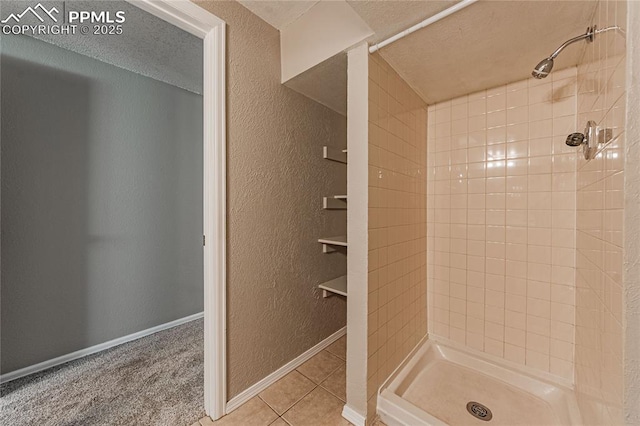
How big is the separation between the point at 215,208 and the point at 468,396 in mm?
1825

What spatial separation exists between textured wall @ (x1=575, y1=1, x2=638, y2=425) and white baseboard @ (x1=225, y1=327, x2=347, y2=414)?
57.7 inches

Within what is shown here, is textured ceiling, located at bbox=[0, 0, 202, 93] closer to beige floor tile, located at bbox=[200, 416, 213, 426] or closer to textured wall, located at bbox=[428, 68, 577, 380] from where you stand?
textured wall, located at bbox=[428, 68, 577, 380]

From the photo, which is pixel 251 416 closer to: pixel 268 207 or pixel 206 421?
pixel 206 421

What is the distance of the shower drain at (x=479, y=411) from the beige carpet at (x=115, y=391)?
4.91ft

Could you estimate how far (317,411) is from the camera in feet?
4.57

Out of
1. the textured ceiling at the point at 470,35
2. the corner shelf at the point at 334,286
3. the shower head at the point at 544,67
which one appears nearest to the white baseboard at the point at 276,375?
the corner shelf at the point at 334,286

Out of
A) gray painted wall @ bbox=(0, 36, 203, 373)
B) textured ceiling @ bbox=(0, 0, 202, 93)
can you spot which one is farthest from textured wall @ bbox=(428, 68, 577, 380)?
gray painted wall @ bbox=(0, 36, 203, 373)

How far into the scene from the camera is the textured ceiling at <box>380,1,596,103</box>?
1026mm

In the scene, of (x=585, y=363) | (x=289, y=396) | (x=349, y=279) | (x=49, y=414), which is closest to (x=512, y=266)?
(x=585, y=363)

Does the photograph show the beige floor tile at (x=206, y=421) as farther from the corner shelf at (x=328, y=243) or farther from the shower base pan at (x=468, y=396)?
the corner shelf at (x=328, y=243)

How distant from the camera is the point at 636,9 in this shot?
0.56 m

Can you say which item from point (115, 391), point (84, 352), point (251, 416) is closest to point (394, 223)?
point (251, 416)

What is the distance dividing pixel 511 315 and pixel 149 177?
118 inches

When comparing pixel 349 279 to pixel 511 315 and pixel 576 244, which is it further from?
pixel 576 244
